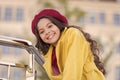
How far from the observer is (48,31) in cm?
204

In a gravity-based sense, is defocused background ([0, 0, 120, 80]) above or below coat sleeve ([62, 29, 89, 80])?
above

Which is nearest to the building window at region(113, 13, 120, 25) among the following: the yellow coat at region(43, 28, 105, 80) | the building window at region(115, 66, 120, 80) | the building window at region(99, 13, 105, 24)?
the building window at region(99, 13, 105, 24)

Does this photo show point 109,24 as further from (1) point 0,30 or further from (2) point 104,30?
(1) point 0,30

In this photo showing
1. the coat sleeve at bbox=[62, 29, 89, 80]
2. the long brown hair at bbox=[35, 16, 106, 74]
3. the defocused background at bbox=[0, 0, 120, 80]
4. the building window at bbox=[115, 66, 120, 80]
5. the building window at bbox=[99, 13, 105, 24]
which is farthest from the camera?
the building window at bbox=[99, 13, 105, 24]

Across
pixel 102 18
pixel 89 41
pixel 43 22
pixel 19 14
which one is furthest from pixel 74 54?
pixel 102 18

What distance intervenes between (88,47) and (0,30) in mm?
22921

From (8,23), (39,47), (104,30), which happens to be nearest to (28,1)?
(8,23)

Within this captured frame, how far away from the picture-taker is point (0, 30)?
964 inches

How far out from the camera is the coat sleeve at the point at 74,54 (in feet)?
5.79

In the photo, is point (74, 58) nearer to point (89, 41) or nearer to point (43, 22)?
point (89, 41)

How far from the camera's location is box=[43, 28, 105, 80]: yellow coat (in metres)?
1.79

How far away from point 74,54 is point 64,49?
0.10 metres

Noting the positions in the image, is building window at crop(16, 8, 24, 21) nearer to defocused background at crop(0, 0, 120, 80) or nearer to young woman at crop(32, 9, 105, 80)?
defocused background at crop(0, 0, 120, 80)

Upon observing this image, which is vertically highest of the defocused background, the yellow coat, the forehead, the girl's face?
the defocused background
